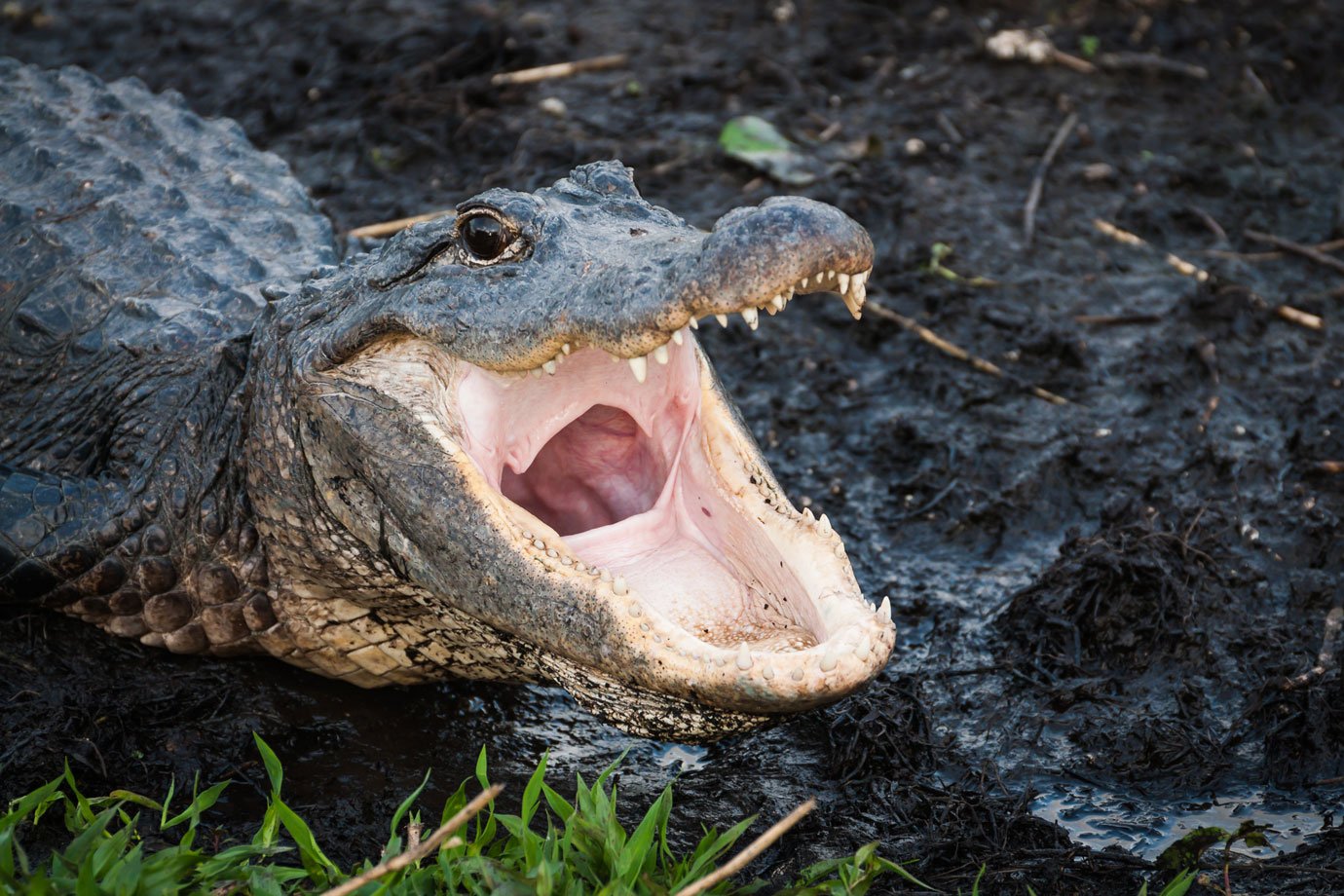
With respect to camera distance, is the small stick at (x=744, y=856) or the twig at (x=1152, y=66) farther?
the twig at (x=1152, y=66)

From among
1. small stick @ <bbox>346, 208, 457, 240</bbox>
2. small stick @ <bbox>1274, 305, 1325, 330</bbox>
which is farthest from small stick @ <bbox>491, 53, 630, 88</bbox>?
small stick @ <bbox>1274, 305, 1325, 330</bbox>

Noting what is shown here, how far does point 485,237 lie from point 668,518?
77 cm

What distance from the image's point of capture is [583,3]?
23.9ft

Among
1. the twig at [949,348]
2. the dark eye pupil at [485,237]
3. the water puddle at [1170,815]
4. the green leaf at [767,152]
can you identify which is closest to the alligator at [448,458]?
the dark eye pupil at [485,237]

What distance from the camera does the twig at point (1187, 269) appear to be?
16.4ft

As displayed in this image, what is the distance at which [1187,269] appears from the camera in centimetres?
529

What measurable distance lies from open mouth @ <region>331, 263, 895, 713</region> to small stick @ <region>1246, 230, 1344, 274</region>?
3.24m

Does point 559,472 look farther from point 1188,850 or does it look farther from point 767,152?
point 767,152

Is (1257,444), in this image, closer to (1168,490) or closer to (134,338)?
(1168,490)

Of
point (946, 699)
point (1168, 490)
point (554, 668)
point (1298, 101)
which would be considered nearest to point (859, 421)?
point (1168, 490)

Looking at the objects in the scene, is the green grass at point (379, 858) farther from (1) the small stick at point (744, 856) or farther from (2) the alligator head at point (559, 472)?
(2) the alligator head at point (559, 472)

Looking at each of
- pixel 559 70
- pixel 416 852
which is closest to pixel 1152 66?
pixel 559 70

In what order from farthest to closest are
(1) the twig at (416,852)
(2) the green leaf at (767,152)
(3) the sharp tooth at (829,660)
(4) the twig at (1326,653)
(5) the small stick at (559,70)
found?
(5) the small stick at (559,70) < (2) the green leaf at (767,152) < (4) the twig at (1326,653) < (3) the sharp tooth at (829,660) < (1) the twig at (416,852)

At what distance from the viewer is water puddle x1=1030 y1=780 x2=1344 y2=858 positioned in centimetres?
303
